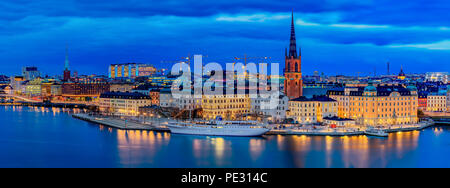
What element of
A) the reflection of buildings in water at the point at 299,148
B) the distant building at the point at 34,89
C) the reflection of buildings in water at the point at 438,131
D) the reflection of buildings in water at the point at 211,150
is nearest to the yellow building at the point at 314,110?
the reflection of buildings in water at the point at 299,148

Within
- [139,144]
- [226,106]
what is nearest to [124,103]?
[226,106]

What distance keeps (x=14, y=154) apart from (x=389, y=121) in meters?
17.2

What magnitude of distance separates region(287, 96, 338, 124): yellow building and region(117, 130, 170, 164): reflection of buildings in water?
6.88 metres

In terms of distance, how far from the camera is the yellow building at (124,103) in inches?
1310

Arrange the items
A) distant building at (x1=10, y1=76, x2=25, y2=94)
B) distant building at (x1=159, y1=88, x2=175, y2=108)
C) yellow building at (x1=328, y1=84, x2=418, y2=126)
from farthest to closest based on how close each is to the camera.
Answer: distant building at (x1=10, y1=76, x2=25, y2=94) < distant building at (x1=159, y1=88, x2=175, y2=108) < yellow building at (x1=328, y1=84, x2=418, y2=126)

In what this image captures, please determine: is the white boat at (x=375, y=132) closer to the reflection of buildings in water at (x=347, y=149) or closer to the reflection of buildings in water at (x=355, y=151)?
the reflection of buildings in water at (x=347, y=149)

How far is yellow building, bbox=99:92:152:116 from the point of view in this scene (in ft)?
109

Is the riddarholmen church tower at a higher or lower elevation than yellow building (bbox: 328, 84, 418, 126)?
higher

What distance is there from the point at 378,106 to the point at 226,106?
334 inches

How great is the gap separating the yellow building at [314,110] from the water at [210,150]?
3.81 m

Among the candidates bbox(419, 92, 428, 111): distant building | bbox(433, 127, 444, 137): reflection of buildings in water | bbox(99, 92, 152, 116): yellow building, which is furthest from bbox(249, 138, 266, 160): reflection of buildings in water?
bbox(419, 92, 428, 111): distant building

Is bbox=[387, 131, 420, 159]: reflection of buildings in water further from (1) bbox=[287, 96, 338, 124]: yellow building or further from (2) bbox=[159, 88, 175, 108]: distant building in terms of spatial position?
(2) bbox=[159, 88, 175, 108]: distant building
